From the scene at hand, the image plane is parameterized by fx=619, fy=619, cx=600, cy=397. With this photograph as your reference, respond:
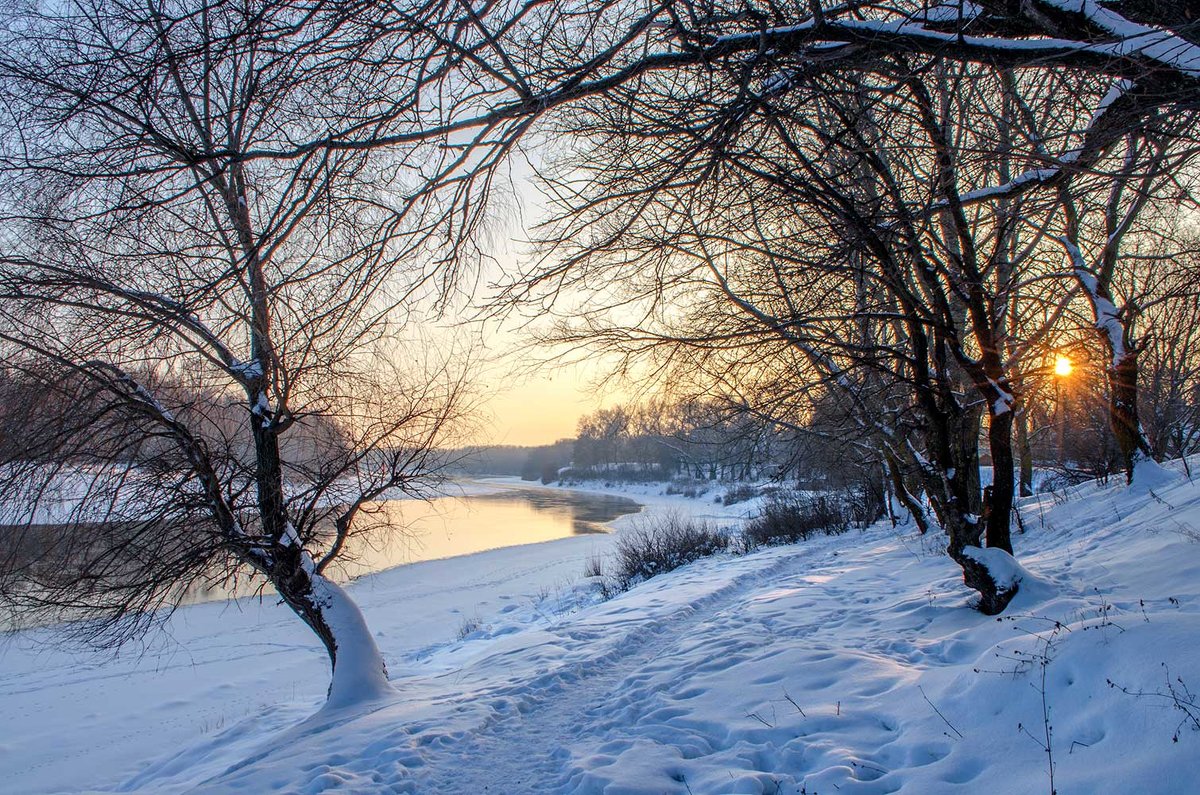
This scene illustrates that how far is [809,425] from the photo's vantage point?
8.36 meters

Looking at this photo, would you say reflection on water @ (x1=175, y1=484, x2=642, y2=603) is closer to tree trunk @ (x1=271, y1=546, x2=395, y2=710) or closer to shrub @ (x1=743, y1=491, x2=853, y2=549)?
tree trunk @ (x1=271, y1=546, x2=395, y2=710)

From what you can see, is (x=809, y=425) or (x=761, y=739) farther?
(x=809, y=425)

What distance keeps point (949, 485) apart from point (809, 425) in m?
2.82

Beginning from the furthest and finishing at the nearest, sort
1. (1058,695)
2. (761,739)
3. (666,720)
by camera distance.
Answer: (666,720), (761,739), (1058,695)

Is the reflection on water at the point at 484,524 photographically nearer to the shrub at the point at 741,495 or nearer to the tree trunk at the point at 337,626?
the tree trunk at the point at 337,626

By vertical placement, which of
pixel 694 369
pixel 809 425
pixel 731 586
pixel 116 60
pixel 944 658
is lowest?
pixel 731 586

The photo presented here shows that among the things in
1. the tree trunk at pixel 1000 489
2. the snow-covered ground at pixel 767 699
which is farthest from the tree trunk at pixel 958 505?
the snow-covered ground at pixel 767 699

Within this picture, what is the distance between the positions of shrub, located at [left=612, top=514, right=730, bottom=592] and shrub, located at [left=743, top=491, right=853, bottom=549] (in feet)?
4.12

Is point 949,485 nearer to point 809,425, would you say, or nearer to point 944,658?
point 944,658

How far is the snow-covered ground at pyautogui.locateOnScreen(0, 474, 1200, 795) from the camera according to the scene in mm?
2961

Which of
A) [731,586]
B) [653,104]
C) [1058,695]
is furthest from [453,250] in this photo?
[731,586]

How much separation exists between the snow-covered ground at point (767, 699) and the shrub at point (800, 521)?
8161 mm

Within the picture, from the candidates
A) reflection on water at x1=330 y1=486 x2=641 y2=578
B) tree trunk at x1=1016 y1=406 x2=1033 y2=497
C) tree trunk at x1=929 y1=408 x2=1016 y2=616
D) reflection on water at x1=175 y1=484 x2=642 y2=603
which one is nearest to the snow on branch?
tree trunk at x1=1016 y1=406 x2=1033 y2=497

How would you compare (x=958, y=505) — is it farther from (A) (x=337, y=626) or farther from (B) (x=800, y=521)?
(B) (x=800, y=521)
